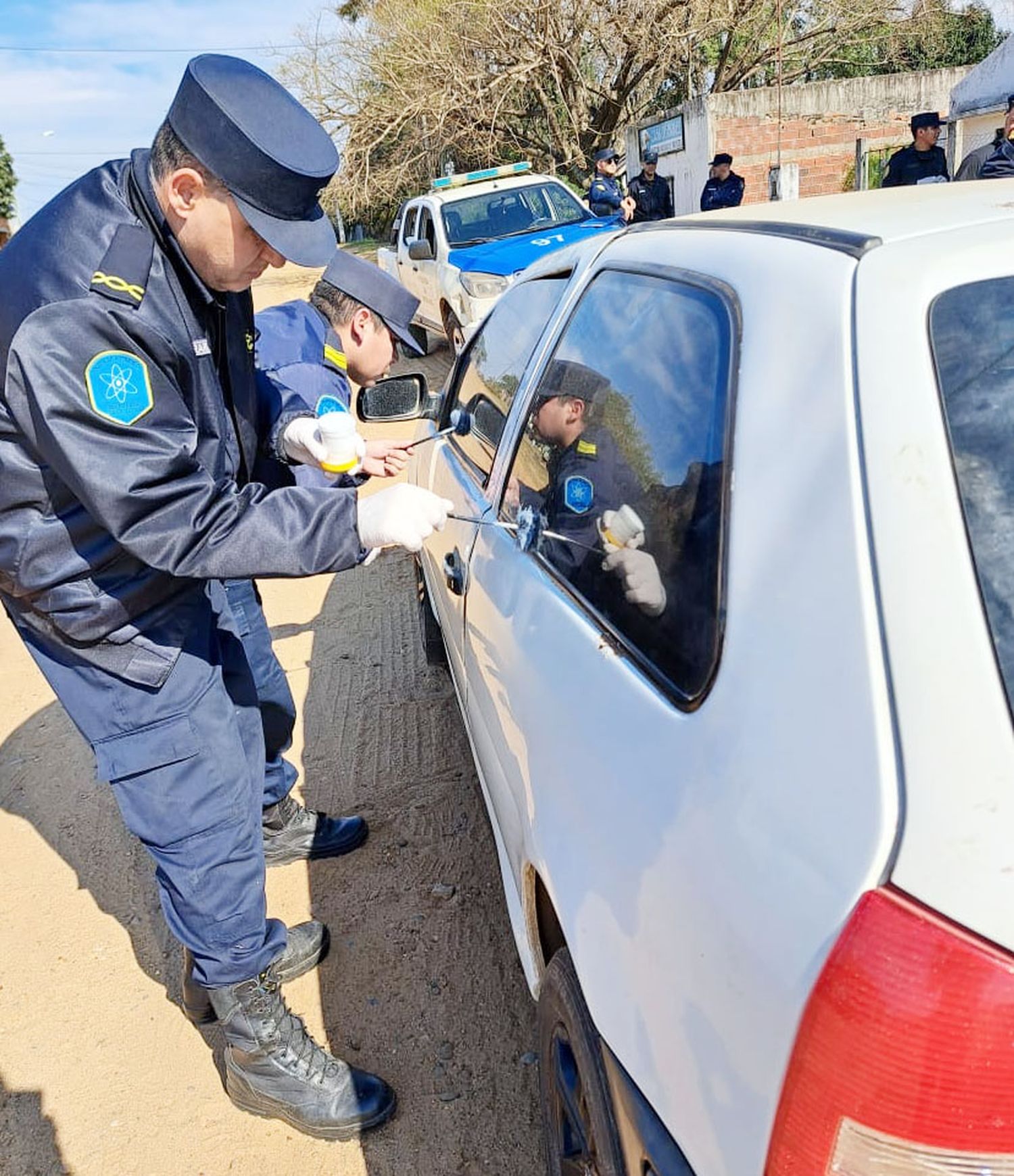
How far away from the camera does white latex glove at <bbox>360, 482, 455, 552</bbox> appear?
1.74 m

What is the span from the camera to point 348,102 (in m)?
20.4

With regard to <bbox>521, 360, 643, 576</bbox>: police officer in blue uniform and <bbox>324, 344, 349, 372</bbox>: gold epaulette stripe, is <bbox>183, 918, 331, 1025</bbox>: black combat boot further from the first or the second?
<bbox>324, 344, 349, 372</bbox>: gold epaulette stripe

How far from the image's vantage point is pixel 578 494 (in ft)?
5.68

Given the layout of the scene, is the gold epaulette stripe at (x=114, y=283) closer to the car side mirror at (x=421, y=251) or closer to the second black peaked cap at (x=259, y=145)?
the second black peaked cap at (x=259, y=145)

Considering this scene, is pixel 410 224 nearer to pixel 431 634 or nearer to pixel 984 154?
pixel 984 154

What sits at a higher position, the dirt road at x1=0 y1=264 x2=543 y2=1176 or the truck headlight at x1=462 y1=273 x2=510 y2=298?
the truck headlight at x1=462 y1=273 x2=510 y2=298

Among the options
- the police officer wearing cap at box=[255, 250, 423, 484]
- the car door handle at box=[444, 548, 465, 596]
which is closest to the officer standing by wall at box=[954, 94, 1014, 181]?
the police officer wearing cap at box=[255, 250, 423, 484]

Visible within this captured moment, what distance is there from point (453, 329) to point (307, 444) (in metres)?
7.34

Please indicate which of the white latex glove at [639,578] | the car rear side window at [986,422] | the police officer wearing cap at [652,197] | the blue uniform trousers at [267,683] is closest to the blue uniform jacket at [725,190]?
the police officer wearing cap at [652,197]

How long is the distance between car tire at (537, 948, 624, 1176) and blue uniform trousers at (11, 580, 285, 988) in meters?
0.76

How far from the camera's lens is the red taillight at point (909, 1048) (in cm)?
82

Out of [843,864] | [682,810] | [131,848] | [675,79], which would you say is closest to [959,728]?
[843,864]

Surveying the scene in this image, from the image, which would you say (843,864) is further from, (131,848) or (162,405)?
(131,848)

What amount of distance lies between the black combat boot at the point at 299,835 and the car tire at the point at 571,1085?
4.61ft
